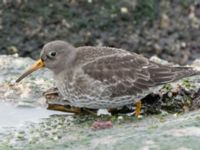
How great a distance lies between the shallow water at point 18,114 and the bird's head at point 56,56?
514mm

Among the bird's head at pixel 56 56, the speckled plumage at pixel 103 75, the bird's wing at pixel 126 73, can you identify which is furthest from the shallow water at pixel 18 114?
the bird's wing at pixel 126 73

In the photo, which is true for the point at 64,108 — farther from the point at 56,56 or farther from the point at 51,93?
the point at 56,56

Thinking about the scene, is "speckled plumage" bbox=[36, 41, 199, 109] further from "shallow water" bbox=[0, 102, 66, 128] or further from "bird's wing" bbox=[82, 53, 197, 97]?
"shallow water" bbox=[0, 102, 66, 128]

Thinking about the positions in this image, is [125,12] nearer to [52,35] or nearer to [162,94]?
[52,35]

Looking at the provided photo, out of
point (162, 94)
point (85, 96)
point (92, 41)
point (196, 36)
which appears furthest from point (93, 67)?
point (196, 36)

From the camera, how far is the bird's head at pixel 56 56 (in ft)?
30.1

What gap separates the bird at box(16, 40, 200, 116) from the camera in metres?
8.77

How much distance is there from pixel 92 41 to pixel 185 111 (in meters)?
4.44

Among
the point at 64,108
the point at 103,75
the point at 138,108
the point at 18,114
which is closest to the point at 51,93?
the point at 64,108

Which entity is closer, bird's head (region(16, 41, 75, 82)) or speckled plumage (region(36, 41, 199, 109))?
speckled plumage (region(36, 41, 199, 109))

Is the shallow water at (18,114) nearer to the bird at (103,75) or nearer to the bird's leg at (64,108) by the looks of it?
the bird's leg at (64,108)

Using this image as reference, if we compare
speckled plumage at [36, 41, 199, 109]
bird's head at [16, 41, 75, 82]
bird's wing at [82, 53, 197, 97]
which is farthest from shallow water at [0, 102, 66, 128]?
bird's wing at [82, 53, 197, 97]

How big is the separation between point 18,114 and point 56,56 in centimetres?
91

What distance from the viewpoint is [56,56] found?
925 cm
